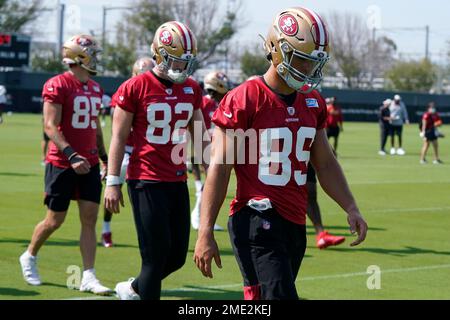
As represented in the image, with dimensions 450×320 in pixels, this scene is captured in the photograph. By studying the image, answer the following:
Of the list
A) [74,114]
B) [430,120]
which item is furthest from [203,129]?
[430,120]

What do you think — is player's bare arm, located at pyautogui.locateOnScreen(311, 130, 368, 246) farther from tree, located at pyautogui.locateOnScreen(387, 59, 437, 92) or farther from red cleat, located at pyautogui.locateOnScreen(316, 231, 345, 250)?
tree, located at pyautogui.locateOnScreen(387, 59, 437, 92)

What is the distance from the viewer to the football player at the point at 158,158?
26.2ft

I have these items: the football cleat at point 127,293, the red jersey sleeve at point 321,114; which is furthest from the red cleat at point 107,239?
the red jersey sleeve at point 321,114

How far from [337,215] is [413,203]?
268 cm

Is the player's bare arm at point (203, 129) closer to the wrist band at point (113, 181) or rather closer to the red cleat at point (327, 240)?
the wrist band at point (113, 181)

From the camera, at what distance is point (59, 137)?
9.70 metres

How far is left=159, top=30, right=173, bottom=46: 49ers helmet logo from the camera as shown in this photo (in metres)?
8.37

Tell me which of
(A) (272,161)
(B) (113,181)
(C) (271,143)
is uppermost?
(C) (271,143)

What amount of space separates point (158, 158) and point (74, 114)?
77.8 inches

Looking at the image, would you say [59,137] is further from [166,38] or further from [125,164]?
[125,164]

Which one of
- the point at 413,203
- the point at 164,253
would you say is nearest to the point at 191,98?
the point at 164,253

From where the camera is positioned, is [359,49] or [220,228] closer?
[220,228]

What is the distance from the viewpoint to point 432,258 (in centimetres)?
1241
